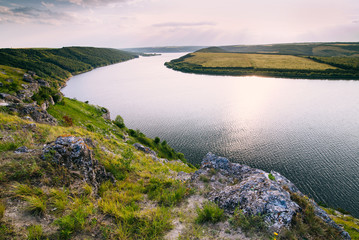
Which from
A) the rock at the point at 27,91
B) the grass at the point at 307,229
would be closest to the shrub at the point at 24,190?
the grass at the point at 307,229

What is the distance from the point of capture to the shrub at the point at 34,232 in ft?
20.0

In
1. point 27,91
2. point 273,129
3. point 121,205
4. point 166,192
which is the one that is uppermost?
point 27,91

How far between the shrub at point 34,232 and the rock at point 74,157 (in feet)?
11.2

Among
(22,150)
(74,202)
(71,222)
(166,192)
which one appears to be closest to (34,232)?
(71,222)

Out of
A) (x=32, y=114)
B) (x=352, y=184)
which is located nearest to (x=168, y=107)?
(x=32, y=114)

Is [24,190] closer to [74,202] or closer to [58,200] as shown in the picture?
[58,200]

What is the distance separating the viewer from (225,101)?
8338cm

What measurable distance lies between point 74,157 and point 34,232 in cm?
438

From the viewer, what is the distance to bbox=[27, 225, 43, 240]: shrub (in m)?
6.09

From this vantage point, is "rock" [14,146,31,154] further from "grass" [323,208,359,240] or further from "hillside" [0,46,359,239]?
"grass" [323,208,359,240]

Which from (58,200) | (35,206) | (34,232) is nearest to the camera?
(34,232)

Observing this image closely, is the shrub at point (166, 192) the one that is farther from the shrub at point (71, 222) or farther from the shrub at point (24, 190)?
the shrub at point (24, 190)

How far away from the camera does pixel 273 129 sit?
5334 centimetres

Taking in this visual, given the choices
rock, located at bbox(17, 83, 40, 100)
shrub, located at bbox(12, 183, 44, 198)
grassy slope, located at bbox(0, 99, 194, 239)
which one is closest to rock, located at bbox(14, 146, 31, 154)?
grassy slope, located at bbox(0, 99, 194, 239)
